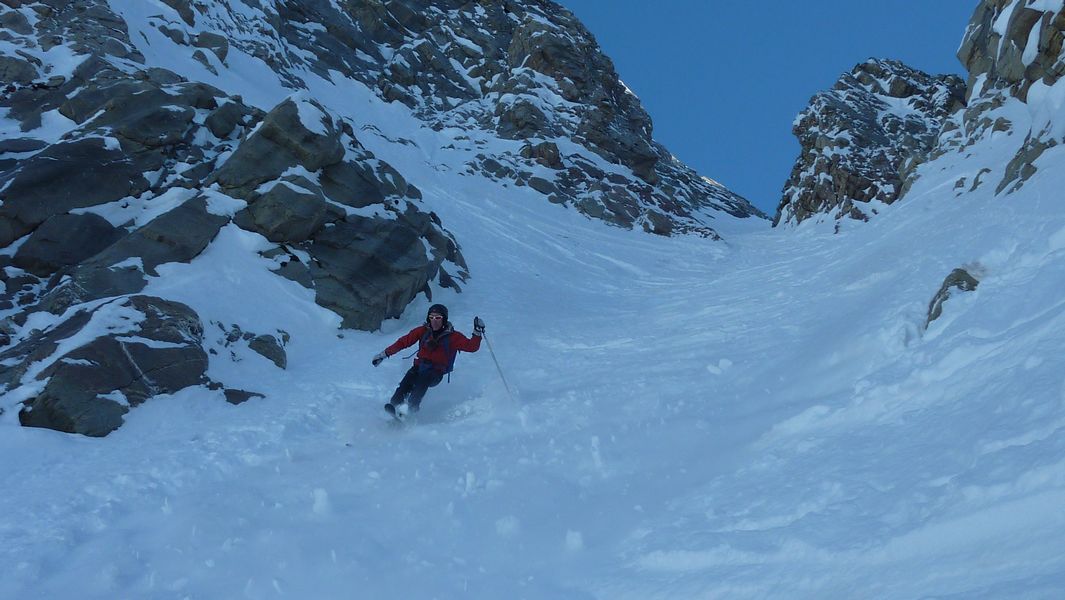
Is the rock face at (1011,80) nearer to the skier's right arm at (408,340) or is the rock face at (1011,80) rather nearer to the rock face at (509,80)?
the skier's right arm at (408,340)

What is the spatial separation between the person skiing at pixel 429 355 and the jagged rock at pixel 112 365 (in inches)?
104

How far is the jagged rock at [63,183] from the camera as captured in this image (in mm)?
12234

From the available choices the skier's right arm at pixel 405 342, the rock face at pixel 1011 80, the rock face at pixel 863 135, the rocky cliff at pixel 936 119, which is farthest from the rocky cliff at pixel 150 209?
the rock face at pixel 863 135

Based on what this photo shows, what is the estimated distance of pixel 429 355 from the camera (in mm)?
9328

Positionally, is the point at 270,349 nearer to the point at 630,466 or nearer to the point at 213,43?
the point at 630,466

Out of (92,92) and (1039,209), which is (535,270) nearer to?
(92,92)

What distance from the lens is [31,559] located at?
5027mm

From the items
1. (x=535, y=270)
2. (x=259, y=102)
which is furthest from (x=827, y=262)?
(x=259, y=102)

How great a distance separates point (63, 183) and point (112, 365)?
597 centimetres

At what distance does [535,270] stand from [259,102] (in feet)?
52.3

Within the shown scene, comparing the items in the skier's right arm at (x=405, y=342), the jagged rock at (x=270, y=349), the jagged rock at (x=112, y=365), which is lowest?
the jagged rock at (x=112, y=365)

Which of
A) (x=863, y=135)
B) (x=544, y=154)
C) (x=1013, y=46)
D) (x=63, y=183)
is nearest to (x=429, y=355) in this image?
(x=63, y=183)

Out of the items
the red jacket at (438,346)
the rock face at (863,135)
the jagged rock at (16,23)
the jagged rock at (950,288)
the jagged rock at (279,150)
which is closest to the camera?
the jagged rock at (950,288)

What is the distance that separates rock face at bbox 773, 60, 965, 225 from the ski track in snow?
25.9m
